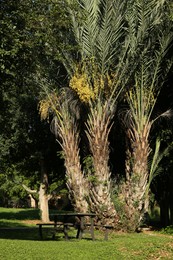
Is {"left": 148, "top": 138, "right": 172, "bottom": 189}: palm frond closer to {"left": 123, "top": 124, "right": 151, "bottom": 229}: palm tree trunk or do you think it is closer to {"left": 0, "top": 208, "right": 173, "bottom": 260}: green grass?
{"left": 123, "top": 124, "right": 151, "bottom": 229}: palm tree trunk

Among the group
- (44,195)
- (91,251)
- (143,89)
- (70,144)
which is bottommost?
(91,251)

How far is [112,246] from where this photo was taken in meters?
11.8

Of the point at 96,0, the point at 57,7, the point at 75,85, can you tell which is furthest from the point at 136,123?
the point at 57,7

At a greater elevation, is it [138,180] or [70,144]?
[70,144]

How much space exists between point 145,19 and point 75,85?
135 inches

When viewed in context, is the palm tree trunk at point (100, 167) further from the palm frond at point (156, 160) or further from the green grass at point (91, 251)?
the green grass at point (91, 251)

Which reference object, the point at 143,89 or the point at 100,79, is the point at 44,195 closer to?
the point at 100,79

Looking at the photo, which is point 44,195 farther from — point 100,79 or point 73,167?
point 100,79

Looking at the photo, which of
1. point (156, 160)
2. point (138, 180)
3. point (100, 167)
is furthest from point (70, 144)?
point (156, 160)

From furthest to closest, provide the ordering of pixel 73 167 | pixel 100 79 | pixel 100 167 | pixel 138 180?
1. pixel 73 167
2. pixel 100 79
3. pixel 138 180
4. pixel 100 167

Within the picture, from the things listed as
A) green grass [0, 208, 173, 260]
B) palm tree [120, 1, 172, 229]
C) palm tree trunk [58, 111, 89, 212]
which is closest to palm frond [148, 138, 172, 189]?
palm tree [120, 1, 172, 229]

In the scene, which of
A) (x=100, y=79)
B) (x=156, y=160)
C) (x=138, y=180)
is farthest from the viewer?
(x=156, y=160)

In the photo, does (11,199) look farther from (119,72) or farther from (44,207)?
(119,72)

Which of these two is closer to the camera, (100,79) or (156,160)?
(100,79)
